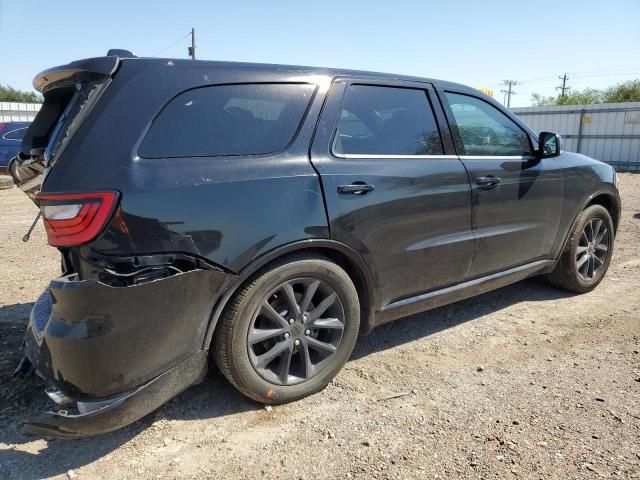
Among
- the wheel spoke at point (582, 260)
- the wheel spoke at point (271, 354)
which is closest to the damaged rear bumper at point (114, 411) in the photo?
the wheel spoke at point (271, 354)

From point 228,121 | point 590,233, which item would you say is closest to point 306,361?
point 228,121

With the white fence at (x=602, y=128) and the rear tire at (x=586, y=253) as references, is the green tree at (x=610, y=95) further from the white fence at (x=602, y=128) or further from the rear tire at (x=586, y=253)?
the rear tire at (x=586, y=253)

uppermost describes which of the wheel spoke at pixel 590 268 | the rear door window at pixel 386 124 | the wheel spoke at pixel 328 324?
the rear door window at pixel 386 124

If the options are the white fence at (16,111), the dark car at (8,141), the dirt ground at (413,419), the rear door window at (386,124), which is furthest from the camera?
the white fence at (16,111)

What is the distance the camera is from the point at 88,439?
8.11 feet

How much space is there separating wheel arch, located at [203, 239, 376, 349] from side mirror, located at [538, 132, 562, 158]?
2.01m

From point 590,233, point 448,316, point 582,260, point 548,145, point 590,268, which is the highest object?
point 548,145

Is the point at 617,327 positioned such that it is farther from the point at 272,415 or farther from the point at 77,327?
the point at 77,327

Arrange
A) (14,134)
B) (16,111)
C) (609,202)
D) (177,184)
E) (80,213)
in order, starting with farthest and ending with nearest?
(16,111)
(14,134)
(609,202)
(177,184)
(80,213)

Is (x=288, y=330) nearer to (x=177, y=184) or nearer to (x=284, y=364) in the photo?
(x=284, y=364)

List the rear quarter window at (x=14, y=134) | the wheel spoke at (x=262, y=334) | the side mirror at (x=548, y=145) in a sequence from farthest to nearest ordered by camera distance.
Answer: the rear quarter window at (x=14, y=134)
the side mirror at (x=548, y=145)
the wheel spoke at (x=262, y=334)

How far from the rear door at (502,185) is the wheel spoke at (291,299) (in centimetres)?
147

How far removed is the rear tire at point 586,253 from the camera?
14.4ft

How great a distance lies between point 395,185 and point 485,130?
117 centimetres
